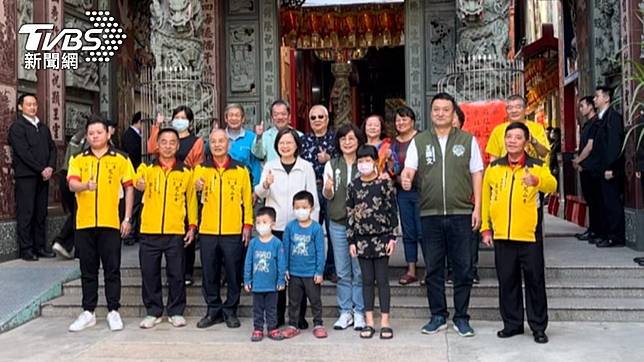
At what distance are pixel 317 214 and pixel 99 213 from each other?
1.78 metres

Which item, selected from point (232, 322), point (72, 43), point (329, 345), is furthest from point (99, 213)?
point (72, 43)

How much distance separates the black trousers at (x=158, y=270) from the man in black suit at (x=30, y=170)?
2.75m

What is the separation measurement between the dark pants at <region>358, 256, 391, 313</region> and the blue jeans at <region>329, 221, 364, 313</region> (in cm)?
17

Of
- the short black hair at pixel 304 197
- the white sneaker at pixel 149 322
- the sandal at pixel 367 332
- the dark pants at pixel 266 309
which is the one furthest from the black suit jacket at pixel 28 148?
the sandal at pixel 367 332

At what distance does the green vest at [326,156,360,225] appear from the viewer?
5.52 meters

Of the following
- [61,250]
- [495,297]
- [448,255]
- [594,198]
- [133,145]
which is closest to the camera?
[448,255]

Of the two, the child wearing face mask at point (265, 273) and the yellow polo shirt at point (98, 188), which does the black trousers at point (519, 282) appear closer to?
the child wearing face mask at point (265, 273)

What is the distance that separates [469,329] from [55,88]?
6.13 metres

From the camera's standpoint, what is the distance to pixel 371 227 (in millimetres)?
5203

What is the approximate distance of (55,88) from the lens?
8781 millimetres

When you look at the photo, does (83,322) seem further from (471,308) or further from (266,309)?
(471,308)

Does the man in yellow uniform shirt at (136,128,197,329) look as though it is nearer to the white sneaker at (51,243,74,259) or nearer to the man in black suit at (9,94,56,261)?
the white sneaker at (51,243,74,259)

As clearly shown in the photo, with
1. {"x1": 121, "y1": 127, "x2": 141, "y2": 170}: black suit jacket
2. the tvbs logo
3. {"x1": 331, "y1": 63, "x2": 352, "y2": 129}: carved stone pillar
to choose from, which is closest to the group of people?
{"x1": 121, "y1": 127, "x2": 141, "y2": 170}: black suit jacket

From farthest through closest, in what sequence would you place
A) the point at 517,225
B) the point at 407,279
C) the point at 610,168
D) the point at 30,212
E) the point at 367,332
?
the point at 30,212
the point at 610,168
the point at 407,279
the point at 367,332
the point at 517,225
